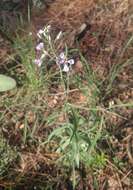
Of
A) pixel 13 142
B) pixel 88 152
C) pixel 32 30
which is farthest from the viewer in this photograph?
pixel 32 30

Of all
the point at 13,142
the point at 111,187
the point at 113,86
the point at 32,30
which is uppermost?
the point at 32,30

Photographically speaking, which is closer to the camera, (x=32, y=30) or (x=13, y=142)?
(x=13, y=142)

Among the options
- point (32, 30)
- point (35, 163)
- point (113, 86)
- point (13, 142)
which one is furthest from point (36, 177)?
point (32, 30)

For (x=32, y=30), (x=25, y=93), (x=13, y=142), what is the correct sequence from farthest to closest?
(x=32, y=30)
(x=25, y=93)
(x=13, y=142)

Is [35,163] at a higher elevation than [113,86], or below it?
below

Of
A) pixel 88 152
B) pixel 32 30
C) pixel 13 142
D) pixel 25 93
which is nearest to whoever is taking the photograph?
pixel 88 152

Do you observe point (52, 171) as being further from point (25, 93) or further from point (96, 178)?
point (25, 93)

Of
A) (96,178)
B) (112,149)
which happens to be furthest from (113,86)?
(96,178)

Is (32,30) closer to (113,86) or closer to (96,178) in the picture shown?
(113,86)

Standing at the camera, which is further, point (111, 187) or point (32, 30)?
point (32, 30)
